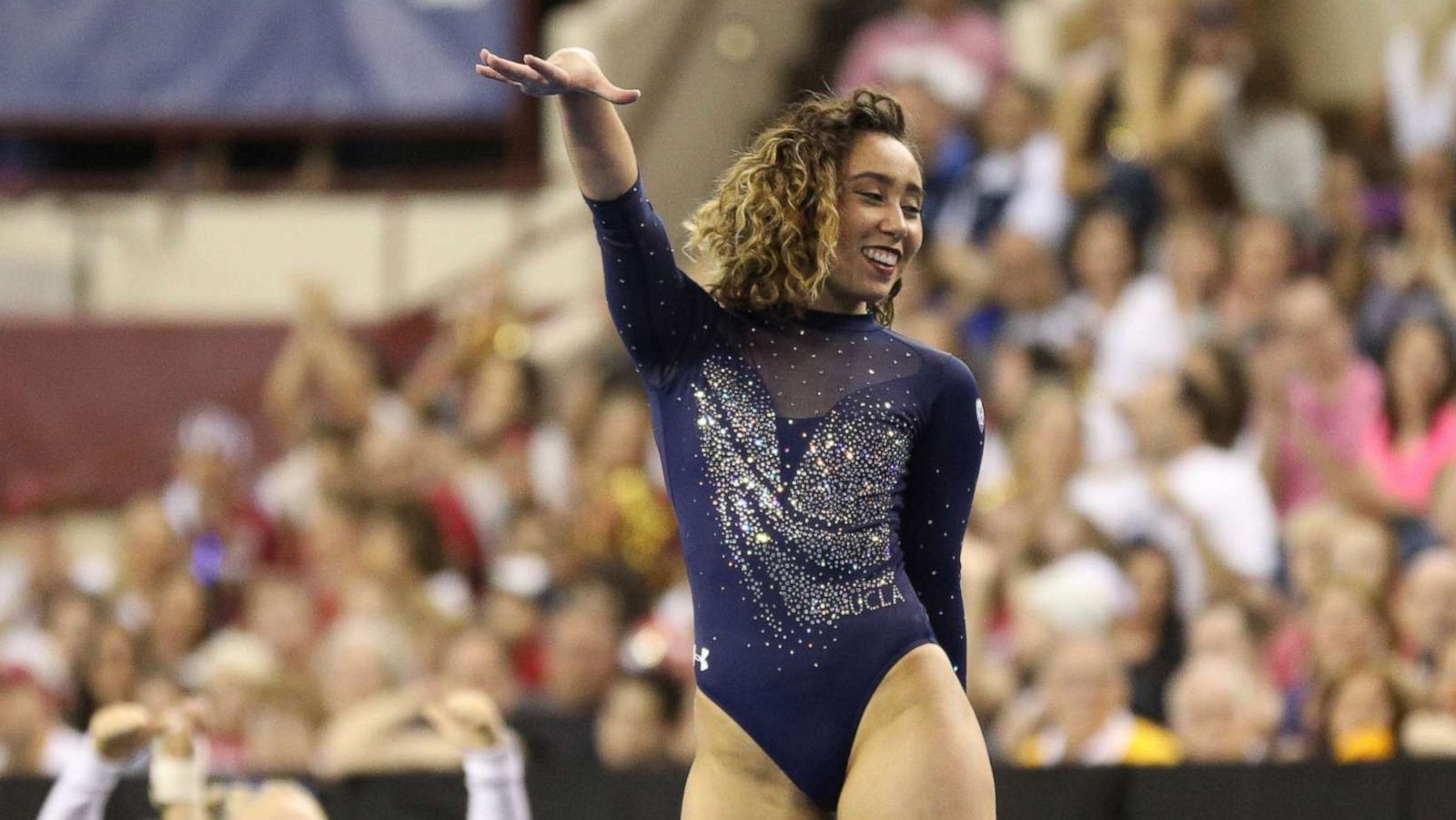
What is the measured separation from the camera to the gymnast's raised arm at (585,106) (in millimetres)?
3105

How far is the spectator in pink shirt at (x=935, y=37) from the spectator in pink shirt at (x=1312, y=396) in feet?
9.51

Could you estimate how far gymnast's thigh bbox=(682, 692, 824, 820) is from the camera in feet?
10.5

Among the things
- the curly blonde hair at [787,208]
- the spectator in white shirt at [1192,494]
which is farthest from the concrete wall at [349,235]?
the curly blonde hair at [787,208]

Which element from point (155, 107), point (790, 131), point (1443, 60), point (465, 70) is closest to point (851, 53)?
point (465, 70)

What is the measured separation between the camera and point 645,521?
26.6 ft

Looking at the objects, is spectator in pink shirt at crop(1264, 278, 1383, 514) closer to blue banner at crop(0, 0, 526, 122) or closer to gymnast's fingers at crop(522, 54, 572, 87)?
gymnast's fingers at crop(522, 54, 572, 87)

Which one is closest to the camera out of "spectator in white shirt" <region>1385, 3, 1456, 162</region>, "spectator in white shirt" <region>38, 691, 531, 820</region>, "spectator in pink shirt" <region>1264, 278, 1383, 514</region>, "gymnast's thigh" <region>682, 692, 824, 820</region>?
"gymnast's thigh" <region>682, 692, 824, 820</region>

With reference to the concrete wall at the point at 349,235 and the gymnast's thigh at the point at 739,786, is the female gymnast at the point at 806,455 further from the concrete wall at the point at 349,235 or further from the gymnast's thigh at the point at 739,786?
the concrete wall at the point at 349,235

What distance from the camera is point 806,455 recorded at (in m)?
3.29

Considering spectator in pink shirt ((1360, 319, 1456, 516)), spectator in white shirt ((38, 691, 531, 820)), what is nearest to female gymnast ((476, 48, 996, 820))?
spectator in white shirt ((38, 691, 531, 820))

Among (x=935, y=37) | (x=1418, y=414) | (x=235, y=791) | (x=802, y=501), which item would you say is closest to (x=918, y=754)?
(x=802, y=501)

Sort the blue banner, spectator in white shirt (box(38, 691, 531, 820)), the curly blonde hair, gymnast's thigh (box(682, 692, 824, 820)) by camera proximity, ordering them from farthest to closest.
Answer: the blue banner → spectator in white shirt (box(38, 691, 531, 820)) → the curly blonde hair → gymnast's thigh (box(682, 692, 824, 820))

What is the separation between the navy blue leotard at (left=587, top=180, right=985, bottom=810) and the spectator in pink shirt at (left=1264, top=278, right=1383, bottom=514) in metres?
3.93

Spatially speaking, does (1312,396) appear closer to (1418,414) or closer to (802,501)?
(1418,414)
